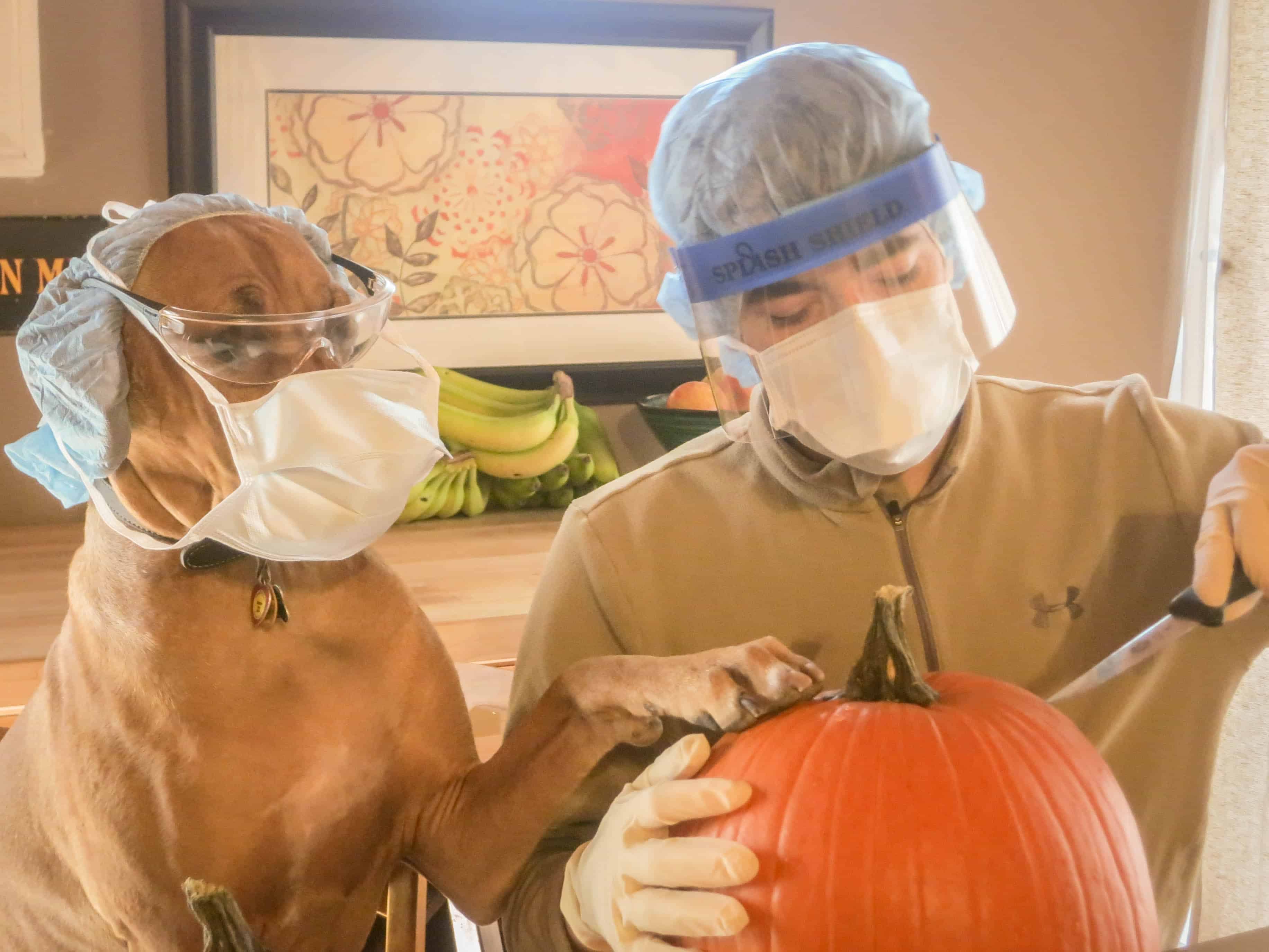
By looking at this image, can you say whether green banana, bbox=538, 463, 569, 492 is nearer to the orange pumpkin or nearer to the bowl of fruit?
the bowl of fruit

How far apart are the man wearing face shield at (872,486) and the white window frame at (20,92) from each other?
1.25 metres

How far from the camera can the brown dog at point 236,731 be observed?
0.78 m

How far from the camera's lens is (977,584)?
90 centimetres

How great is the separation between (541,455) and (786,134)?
1.03 meters

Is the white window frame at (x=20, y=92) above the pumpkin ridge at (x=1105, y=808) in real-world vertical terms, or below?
above

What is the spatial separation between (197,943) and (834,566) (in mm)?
615

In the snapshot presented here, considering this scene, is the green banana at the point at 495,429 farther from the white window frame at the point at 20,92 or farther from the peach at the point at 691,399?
the white window frame at the point at 20,92

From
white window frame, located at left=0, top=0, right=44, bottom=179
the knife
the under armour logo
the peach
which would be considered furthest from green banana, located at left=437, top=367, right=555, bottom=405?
the knife

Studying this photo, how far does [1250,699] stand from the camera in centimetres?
125

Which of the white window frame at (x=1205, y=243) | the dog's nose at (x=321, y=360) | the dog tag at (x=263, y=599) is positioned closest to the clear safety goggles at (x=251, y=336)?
the dog's nose at (x=321, y=360)

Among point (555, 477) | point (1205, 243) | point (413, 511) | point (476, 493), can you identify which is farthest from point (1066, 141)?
point (413, 511)

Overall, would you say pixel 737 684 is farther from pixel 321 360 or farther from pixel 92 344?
pixel 92 344

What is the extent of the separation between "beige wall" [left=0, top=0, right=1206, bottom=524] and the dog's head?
117 cm

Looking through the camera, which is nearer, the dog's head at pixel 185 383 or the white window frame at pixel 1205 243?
the dog's head at pixel 185 383
